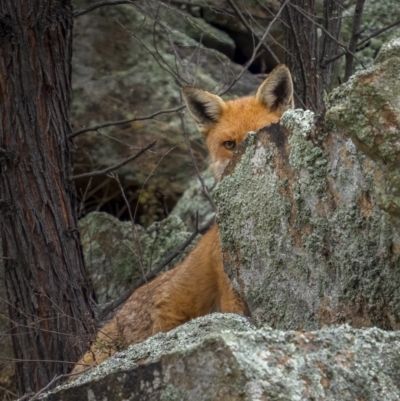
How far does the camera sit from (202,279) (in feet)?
19.2

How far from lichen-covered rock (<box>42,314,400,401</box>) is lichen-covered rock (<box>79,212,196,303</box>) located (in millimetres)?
5917

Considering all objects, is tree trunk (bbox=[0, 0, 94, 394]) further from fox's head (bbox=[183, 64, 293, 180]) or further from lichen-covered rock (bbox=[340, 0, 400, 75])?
lichen-covered rock (bbox=[340, 0, 400, 75])

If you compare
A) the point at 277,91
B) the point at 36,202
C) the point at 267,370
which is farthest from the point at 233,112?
the point at 267,370

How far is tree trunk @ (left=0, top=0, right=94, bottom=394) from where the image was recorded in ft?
20.4

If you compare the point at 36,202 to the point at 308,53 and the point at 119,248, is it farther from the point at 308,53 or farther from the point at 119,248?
the point at 308,53

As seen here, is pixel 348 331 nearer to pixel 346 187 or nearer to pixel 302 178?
pixel 346 187

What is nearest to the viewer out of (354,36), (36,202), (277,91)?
(36,202)

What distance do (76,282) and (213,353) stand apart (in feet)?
13.6

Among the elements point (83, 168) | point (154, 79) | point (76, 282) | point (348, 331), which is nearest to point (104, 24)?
point (154, 79)

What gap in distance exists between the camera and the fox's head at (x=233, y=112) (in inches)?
278

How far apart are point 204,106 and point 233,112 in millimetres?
275

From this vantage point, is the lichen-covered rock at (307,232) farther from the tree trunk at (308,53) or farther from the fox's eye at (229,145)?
the tree trunk at (308,53)

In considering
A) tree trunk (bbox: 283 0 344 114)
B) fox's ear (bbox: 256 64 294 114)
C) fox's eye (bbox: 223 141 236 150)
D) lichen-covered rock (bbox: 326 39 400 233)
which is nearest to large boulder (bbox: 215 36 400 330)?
lichen-covered rock (bbox: 326 39 400 233)

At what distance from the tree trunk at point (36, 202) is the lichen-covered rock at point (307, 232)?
2.35 meters
